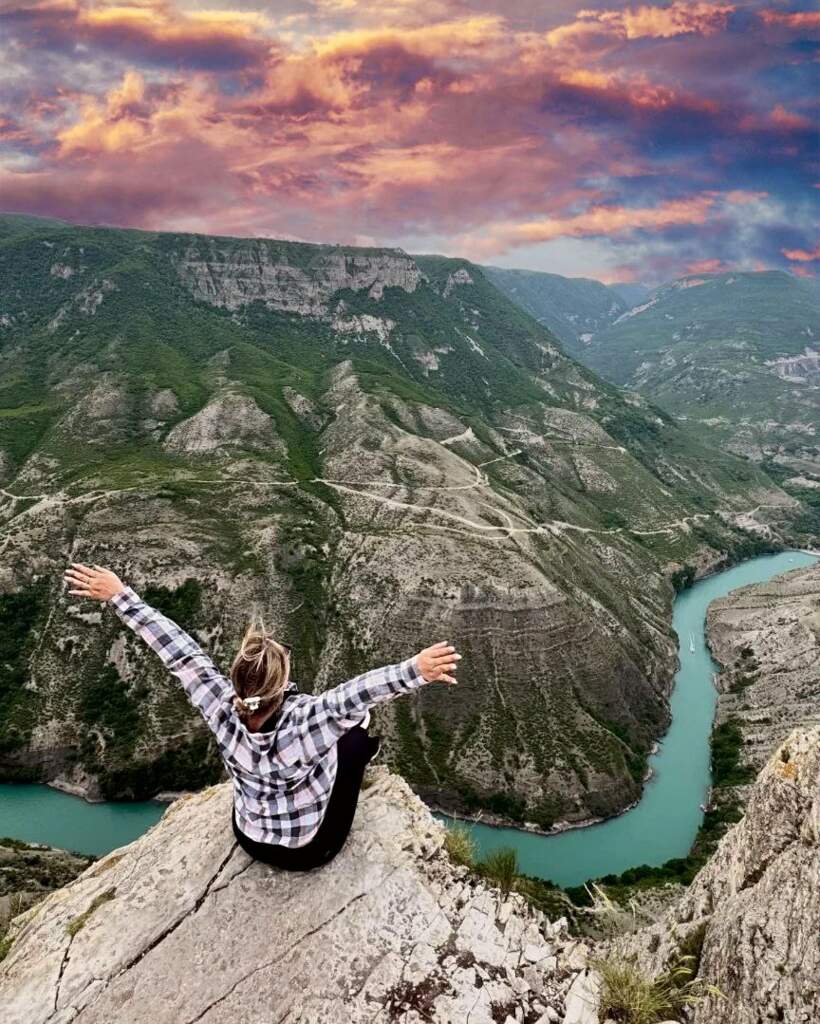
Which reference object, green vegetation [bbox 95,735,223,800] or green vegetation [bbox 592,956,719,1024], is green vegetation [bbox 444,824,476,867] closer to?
green vegetation [bbox 592,956,719,1024]

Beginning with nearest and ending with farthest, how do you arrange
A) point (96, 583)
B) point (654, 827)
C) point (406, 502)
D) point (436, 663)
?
point (436, 663)
point (96, 583)
point (654, 827)
point (406, 502)

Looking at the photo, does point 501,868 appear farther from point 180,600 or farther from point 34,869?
point 180,600

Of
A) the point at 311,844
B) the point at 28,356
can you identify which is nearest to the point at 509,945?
the point at 311,844

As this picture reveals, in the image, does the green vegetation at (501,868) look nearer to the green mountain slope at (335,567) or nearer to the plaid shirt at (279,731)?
the plaid shirt at (279,731)

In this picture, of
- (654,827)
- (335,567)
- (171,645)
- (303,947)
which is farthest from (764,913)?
(335,567)

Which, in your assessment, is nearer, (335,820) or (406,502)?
(335,820)

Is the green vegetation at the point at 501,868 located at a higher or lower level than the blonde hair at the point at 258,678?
lower

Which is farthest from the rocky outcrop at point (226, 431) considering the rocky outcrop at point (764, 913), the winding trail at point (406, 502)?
the rocky outcrop at point (764, 913)
